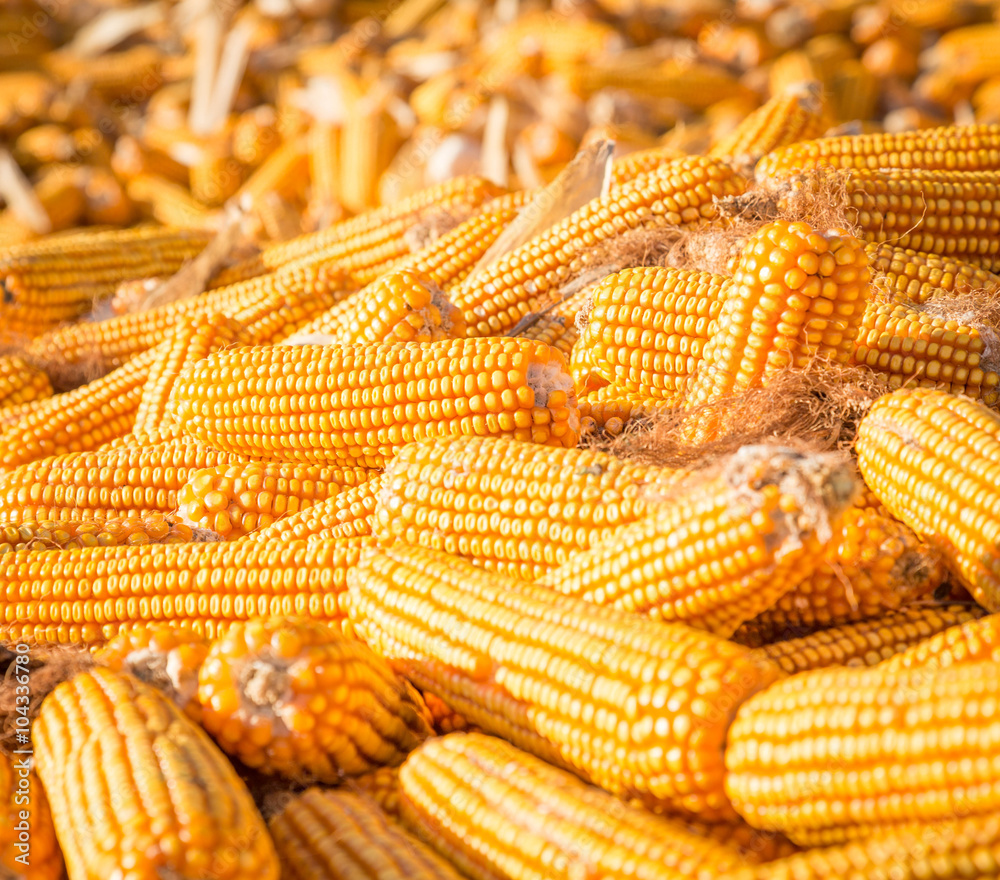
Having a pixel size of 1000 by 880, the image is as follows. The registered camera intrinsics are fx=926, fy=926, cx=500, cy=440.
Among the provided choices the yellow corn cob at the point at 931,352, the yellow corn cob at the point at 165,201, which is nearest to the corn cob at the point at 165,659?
the yellow corn cob at the point at 931,352

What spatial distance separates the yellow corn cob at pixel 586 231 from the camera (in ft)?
11.0

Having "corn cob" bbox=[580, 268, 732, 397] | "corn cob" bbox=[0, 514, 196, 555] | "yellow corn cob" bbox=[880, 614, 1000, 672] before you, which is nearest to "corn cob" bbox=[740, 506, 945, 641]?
"yellow corn cob" bbox=[880, 614, 1000, 672]

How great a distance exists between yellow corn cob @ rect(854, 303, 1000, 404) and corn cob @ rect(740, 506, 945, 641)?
657 mm

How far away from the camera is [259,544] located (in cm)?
249

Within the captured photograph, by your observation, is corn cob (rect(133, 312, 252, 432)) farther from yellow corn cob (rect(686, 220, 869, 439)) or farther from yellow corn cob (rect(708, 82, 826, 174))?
yellow corn cob (rect(708, 82, 826, 174))

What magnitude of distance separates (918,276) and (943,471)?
1.17 metres

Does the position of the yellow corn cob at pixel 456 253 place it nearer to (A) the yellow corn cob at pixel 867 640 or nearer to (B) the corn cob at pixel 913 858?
(A) the yellow corn cob at pixel 867 640

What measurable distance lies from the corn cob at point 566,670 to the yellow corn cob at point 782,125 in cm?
275

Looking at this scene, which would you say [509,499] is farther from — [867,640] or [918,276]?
[918,276]

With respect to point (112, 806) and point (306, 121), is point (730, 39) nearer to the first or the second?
point (306, 121)

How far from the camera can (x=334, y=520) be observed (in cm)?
263

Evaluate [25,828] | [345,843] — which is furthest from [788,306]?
[25,828]

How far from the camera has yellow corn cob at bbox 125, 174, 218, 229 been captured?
8281mm

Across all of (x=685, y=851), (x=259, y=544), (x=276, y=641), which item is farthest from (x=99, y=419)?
(x=685, y=851)
